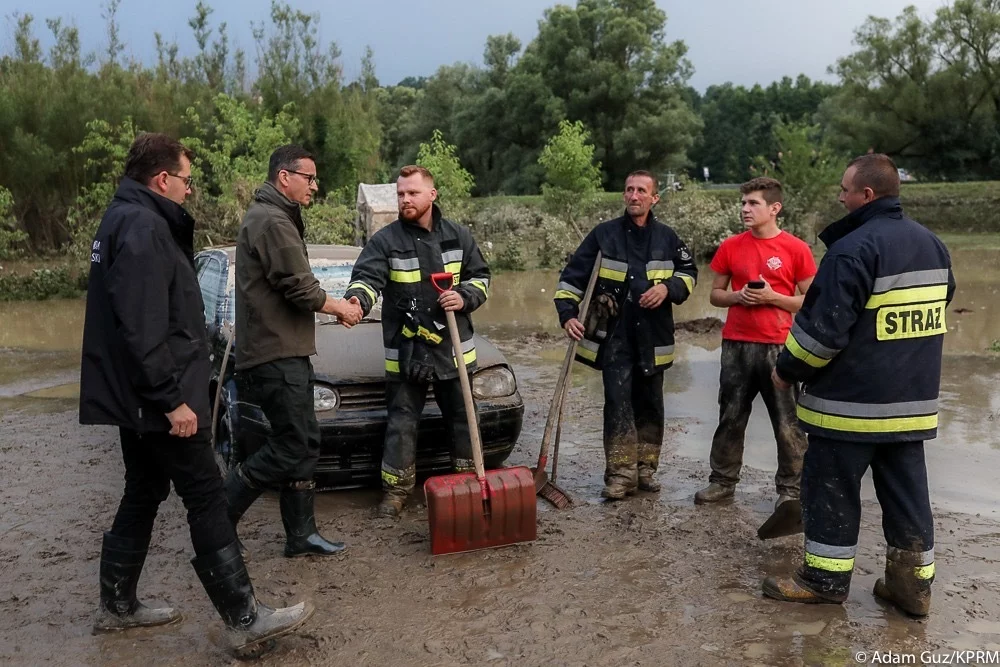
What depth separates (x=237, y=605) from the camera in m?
3.57

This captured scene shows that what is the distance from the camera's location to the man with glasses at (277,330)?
173 inches

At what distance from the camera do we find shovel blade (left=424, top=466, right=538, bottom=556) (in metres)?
4.68

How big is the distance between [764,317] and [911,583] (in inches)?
70.2

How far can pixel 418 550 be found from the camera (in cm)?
484

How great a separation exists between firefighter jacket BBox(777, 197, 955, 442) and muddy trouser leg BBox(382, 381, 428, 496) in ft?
7.85

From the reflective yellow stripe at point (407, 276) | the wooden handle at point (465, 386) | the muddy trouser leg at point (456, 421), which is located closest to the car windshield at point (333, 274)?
the reflective yellow stripe at point (407, 276)

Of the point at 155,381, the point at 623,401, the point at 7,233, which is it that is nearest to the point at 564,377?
the point at 623,401

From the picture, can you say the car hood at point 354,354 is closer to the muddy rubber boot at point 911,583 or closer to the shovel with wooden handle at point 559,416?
the shovel with wooden handle at point 559,416

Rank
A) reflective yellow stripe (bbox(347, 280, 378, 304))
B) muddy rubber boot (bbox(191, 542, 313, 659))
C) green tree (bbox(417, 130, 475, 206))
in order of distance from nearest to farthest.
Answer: muddy rubber boot (bbox(191, 542, 313, 659)) < reflective yellow stripe (bbox(347, 280, 378, 304)) < green tree (bbox(417, 130, 475, 206))

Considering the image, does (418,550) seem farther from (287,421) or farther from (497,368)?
(497,368)

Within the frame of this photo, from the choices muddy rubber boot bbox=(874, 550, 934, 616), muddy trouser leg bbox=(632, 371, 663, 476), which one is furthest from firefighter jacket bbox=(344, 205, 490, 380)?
muddy rubber boot bbox=(874, 550, 934, 616)

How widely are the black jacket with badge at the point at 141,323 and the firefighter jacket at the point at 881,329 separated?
2.61m

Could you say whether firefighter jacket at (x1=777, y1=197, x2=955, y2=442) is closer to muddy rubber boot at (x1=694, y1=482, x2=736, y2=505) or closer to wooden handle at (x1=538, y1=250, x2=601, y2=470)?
muddy rubber boot at (x1=694, y1=482, x2=736, y2=505)

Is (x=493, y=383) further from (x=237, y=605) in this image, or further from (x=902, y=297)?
(x=902, y=297)
